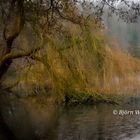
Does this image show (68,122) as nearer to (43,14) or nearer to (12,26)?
(12,26)

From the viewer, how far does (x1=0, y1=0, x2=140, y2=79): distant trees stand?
6.35m

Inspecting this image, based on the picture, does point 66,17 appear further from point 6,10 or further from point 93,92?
point 93,92

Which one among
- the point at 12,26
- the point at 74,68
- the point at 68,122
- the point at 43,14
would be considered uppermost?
the point at 43,14

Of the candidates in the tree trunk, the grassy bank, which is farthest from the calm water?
the tree trunk

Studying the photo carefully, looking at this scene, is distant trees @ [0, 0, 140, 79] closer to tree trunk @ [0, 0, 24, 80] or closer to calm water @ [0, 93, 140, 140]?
tree trunk @ [0, 0, 24, 80]

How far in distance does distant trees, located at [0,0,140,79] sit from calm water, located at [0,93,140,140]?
1450mm

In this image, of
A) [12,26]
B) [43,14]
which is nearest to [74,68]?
[12,26]

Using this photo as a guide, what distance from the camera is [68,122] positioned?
9.50 meters

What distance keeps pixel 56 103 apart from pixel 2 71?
2.85m

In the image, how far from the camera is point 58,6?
738 cm

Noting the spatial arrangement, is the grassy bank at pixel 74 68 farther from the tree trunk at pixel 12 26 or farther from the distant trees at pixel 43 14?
the tree trunk at pixel 12 26

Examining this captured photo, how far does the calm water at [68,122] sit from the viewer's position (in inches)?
324

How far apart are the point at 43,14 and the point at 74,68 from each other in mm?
2172

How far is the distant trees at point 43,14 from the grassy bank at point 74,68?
0.37m
